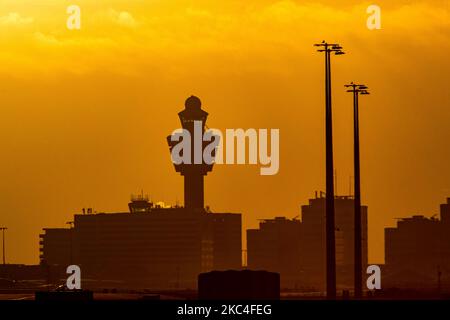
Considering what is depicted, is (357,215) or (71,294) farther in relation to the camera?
(357,215)
